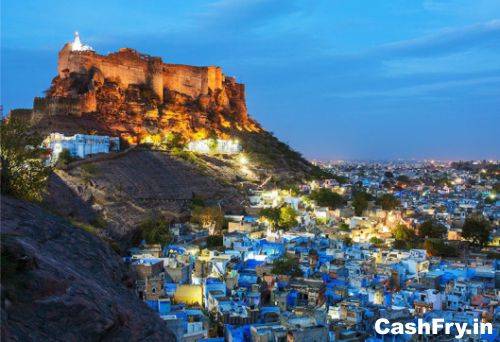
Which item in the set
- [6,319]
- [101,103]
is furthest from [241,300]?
[101,103]

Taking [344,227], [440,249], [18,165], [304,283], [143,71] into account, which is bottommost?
[304,283]

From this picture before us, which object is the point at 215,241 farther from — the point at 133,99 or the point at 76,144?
the point at 133,99

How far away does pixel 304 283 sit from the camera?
14281 mm

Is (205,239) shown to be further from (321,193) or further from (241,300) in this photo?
(321,193)

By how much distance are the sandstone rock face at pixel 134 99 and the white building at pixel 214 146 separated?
1.00 meters

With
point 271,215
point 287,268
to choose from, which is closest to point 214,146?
point 271,215

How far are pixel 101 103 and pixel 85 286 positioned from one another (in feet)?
102

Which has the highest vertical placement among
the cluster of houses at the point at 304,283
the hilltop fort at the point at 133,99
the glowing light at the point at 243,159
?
the hilltop fort at the point at 133,99

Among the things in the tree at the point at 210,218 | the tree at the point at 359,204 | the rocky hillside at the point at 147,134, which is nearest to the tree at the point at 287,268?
the rocky hillside at the point at 147,134

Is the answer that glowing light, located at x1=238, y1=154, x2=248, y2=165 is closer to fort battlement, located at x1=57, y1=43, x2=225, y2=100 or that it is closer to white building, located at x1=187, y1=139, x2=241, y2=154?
white building, located at x1=187, y1=139, x2=241, y2=154

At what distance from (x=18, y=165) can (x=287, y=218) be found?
17.2 m

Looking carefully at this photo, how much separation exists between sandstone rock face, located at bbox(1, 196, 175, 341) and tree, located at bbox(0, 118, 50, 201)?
1.07m

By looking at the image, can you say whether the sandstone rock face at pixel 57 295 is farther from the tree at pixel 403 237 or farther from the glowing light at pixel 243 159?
the glowing light at pixel 243 159

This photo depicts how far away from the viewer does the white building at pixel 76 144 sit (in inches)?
1080
